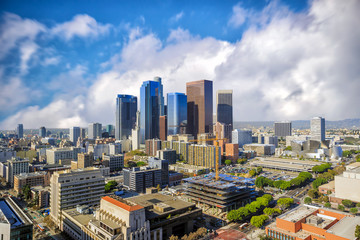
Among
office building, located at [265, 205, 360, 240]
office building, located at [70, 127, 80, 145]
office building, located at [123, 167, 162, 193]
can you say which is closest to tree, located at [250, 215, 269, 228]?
office building, located at [265, 205, 360, 240]

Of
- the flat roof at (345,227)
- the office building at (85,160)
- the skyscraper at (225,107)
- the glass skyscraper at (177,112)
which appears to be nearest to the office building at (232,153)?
the office building at (85,160)

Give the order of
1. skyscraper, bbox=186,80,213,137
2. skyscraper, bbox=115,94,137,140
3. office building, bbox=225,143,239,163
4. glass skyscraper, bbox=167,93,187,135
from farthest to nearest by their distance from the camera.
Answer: skyscraper, bbox=115,94,137,140
glass skyscraper, bbox=167,93,187,135
skyscraper, bbox=186,80,213,137
office building, bbox=225,143,239,163

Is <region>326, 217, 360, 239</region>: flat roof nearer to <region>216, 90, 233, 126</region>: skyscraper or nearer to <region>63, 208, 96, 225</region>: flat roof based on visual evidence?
<region>63, 208, 96, 225</region>: flat roof

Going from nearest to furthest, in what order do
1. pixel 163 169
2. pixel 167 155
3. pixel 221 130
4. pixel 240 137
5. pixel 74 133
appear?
pixel 163 169 → pixel 167 155 → pixel 221 130 → pixel 240 137 → pixel 74 133

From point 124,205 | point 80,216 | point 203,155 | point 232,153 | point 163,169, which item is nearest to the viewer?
point 124,205

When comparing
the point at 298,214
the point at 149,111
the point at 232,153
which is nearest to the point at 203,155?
the point at 232,153

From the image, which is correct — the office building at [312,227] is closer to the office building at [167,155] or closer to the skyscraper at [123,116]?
the office building at [167,155]

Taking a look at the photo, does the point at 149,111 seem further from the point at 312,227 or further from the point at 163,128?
the point at 312,227
